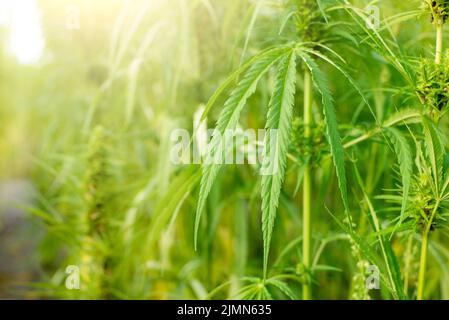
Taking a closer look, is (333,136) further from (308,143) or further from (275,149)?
(308,143)

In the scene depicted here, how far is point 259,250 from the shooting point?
1112mm

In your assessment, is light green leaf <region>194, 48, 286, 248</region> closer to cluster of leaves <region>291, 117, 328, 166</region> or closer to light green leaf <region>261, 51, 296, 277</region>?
light green leaf <region>261, 51, 296, 277</region>

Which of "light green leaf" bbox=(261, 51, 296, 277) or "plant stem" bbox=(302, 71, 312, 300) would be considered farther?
"plant stem" bbox=(302, 71, 312, 300)

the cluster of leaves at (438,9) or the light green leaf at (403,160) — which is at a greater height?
the cluster of leaves at (438,9)

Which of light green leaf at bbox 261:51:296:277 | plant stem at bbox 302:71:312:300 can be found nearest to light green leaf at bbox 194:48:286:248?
light green leaf at bbox 261:51:296:277

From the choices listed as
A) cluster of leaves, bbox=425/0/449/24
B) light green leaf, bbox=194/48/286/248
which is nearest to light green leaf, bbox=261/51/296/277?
light green leaf, bbox=194/48/286/248

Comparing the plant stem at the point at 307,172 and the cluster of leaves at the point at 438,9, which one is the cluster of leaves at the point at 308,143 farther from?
the cluster of leaves at the point at 438,9

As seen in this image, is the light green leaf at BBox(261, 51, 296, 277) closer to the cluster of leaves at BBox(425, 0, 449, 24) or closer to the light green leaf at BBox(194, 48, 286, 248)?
the light green leaf at BBox(194, 48, 286, 248)

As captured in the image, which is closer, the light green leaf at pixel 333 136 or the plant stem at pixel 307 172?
the light green leaf at pixel 333 136

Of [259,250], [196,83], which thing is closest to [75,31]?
[196,83]

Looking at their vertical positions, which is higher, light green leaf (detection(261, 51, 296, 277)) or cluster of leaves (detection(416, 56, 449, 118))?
cluster of leaves (detection(416, 56, 449, 118))

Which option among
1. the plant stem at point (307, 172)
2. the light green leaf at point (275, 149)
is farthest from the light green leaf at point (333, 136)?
the plant stem at point (307, 172)

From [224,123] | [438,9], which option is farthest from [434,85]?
[224,123]

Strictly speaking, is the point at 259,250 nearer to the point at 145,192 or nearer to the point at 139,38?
the point at 145,192
